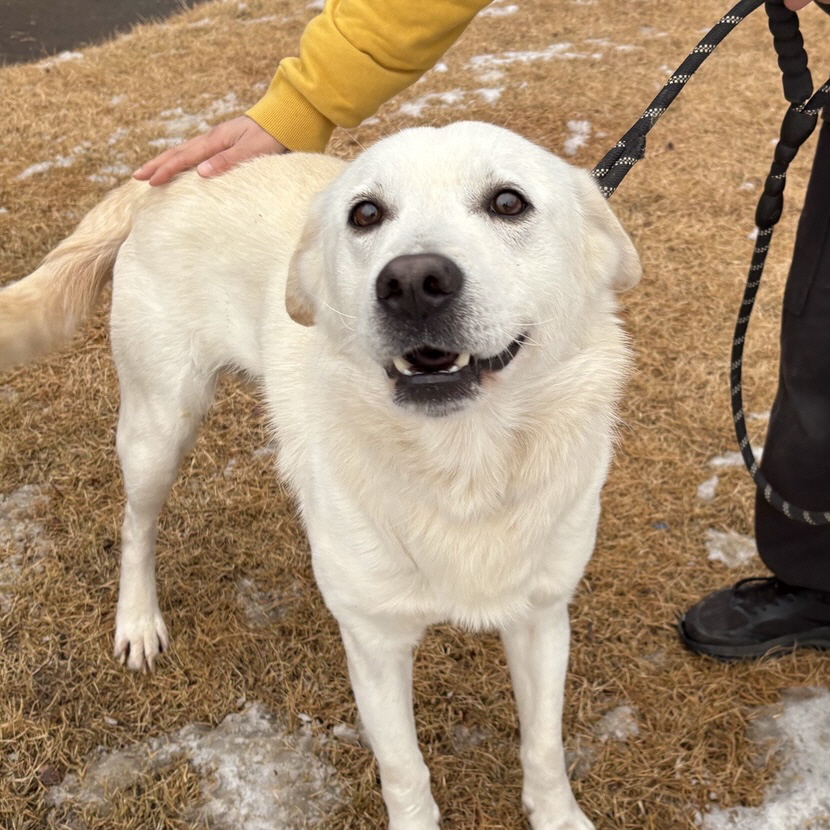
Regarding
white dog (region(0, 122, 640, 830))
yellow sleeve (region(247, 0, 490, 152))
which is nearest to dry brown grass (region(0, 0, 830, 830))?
white dog (region(0, 122, 640, 830))

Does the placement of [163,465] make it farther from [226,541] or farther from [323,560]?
[323,560]

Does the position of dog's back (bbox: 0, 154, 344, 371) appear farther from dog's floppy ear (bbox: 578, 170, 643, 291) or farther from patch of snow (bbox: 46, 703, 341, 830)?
patch of snow (bbox: 46, 703, 341, 830)

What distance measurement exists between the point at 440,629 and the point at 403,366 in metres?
1.30

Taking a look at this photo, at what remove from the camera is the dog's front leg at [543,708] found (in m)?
1.92

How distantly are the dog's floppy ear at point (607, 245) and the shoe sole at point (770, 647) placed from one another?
1294 millimetres

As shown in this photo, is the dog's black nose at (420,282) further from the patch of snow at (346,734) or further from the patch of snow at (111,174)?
the patch of snow at (111,174)

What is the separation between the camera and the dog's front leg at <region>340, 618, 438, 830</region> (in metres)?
1.81

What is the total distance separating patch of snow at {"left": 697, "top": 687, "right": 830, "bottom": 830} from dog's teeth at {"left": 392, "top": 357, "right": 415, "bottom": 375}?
1486mm

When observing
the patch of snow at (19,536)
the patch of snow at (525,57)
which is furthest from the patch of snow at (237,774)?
the patch of snow at (525,57)

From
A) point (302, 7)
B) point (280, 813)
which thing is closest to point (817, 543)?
point (280, 813)

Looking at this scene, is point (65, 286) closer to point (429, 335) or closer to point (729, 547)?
point (429, 335)

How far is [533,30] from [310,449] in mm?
6232

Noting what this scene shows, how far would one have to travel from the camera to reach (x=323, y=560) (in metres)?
1.79

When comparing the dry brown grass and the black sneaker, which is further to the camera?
the black sneaker
